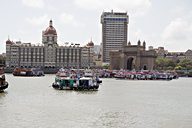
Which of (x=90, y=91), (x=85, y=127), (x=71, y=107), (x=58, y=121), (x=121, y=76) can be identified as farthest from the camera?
(x=121, y=76)

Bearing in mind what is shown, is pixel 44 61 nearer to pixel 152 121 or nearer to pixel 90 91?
pixel 90 91

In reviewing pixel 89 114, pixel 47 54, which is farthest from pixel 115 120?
pixel 47 54

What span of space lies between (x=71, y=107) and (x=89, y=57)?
132 metres

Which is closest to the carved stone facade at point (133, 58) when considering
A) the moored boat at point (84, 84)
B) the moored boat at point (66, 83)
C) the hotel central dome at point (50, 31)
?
the hotel central dome at point (50, 31)

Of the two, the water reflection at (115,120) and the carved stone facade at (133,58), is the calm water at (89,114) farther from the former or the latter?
the carved stone facade at (133,58)

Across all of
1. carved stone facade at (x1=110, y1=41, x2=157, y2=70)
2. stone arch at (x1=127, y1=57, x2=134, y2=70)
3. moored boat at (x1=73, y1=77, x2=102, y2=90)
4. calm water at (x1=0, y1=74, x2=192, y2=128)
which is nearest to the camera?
calm water at (x1=0, y1=74, x2=192, y2=128)

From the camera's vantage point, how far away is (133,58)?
15862cm

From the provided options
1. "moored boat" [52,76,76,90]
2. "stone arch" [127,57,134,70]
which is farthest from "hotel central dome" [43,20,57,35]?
"moored boat" [52,76,76,90]

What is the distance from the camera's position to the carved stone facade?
157 meters

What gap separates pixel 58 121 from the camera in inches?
1242

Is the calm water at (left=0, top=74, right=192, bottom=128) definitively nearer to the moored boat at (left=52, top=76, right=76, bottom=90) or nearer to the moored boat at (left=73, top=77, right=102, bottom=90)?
the moored boat at (left=73, top=77, right=102, bottom=90)

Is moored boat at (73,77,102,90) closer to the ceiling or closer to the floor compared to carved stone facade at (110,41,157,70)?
closer to the floor

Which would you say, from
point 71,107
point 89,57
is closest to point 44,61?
point 89,57

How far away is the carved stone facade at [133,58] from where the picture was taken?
156750mm
